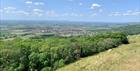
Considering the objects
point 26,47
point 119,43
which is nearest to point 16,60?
point 26,47

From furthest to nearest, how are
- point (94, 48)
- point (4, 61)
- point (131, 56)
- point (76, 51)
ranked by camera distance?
point (94, 48) < point (76, 51) < point (4, 61) < point (131, 56)

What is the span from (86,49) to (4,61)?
26.0 m

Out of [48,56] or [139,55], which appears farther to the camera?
[48,56]

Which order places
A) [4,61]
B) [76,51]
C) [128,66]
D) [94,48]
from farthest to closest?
[94,48] < [76,51] < [4,61] < [128,66]

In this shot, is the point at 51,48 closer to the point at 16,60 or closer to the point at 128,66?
the point at 16,60

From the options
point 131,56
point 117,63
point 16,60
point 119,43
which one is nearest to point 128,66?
point 117,63

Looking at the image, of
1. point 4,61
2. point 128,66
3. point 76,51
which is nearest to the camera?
point 128,66

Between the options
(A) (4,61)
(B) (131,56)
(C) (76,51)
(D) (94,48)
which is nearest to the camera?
(B) (131,56)

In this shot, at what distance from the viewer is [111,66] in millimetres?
48094

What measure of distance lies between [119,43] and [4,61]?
4393 centimetres

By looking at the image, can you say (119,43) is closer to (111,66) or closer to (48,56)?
(48,56)

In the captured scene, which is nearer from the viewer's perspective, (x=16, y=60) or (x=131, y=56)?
(x=131, y=56)

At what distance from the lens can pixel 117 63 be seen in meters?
49.5

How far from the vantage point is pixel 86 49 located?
7775 centimetres
